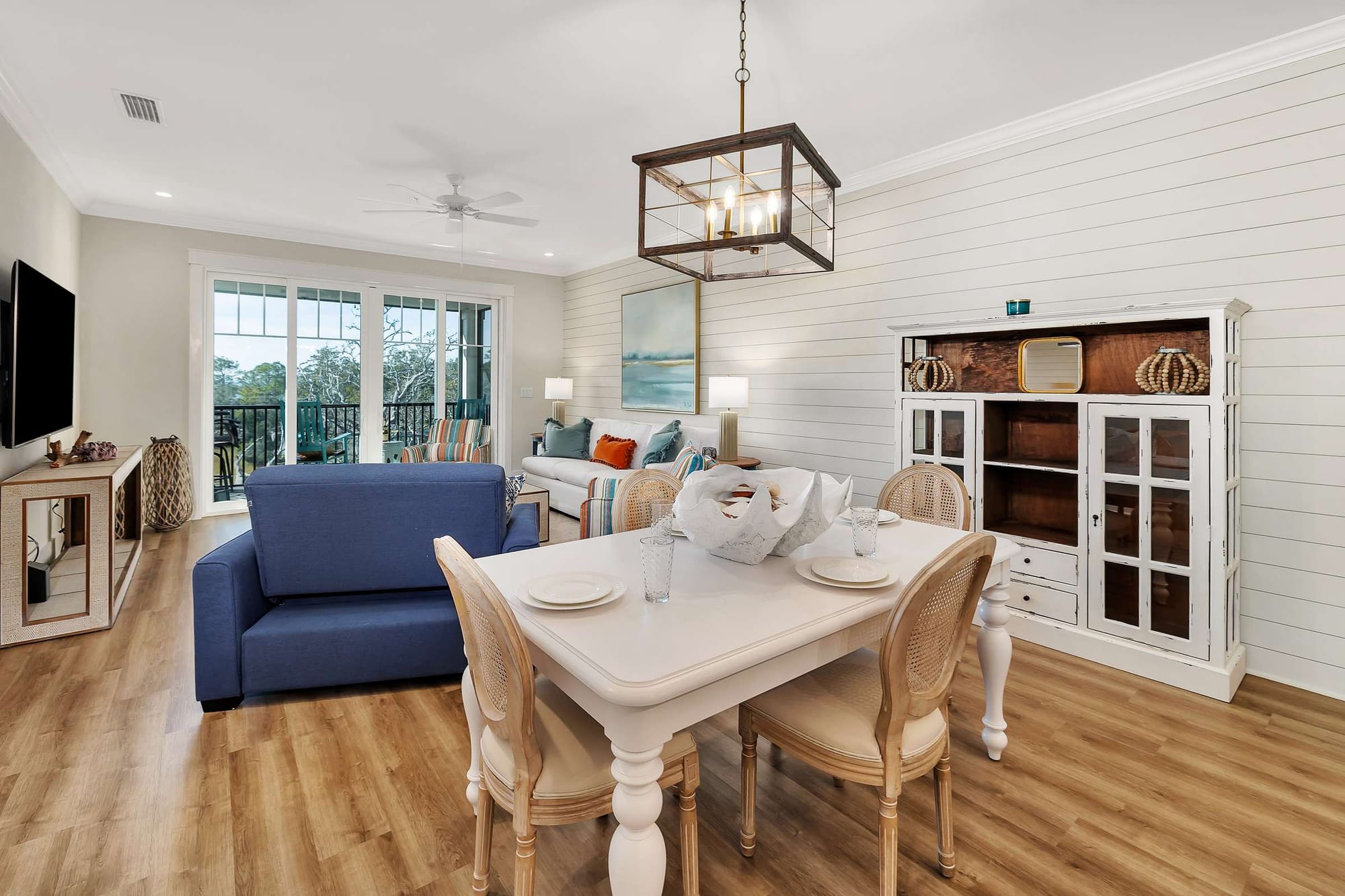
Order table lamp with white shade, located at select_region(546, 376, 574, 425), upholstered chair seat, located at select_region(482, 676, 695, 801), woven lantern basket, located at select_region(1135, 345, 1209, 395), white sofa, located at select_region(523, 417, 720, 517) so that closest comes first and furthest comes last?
upholstered chair seat, located at select_region(482, 676, 695, 801)
woven lantern basket, located at select_region(1135, 345, 1209, 395)
white sofa, located at select_region(523, 417, 720, 517)
table lamp with white shade, located at select_region(546, 376, 574, 425)

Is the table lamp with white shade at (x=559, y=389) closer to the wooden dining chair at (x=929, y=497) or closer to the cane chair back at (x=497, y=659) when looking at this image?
the wooden dining chair at (x=929, y=497)

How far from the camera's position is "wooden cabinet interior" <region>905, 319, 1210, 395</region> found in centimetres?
273

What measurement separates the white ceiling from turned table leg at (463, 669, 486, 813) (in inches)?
94.9

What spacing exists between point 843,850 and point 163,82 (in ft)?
14.2

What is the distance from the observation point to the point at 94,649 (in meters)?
2.79

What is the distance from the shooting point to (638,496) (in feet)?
7.69

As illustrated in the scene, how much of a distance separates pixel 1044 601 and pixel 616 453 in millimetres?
3659

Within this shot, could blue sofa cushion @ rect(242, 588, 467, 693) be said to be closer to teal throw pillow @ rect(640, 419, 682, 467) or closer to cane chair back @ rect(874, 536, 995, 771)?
cane chair back @ rect(874, 536, 995, 771)

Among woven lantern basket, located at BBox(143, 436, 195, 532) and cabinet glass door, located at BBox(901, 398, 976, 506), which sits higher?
cabinet glass door, located at BBox(901, 398, 976, 506)

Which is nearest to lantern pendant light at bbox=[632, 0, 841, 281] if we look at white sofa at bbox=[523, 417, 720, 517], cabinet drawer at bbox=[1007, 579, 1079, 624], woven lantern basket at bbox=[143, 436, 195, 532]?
cabinet drawer at bbox=[1007, 579, 1079, 624]

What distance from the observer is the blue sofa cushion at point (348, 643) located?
7.60 feet

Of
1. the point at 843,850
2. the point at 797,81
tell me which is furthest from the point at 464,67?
the point at 843,850

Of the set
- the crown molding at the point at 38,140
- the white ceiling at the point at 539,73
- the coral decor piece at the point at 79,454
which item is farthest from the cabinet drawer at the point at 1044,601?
the crown molding at the point at 38,140

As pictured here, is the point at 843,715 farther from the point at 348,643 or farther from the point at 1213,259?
the point at 1213,259
